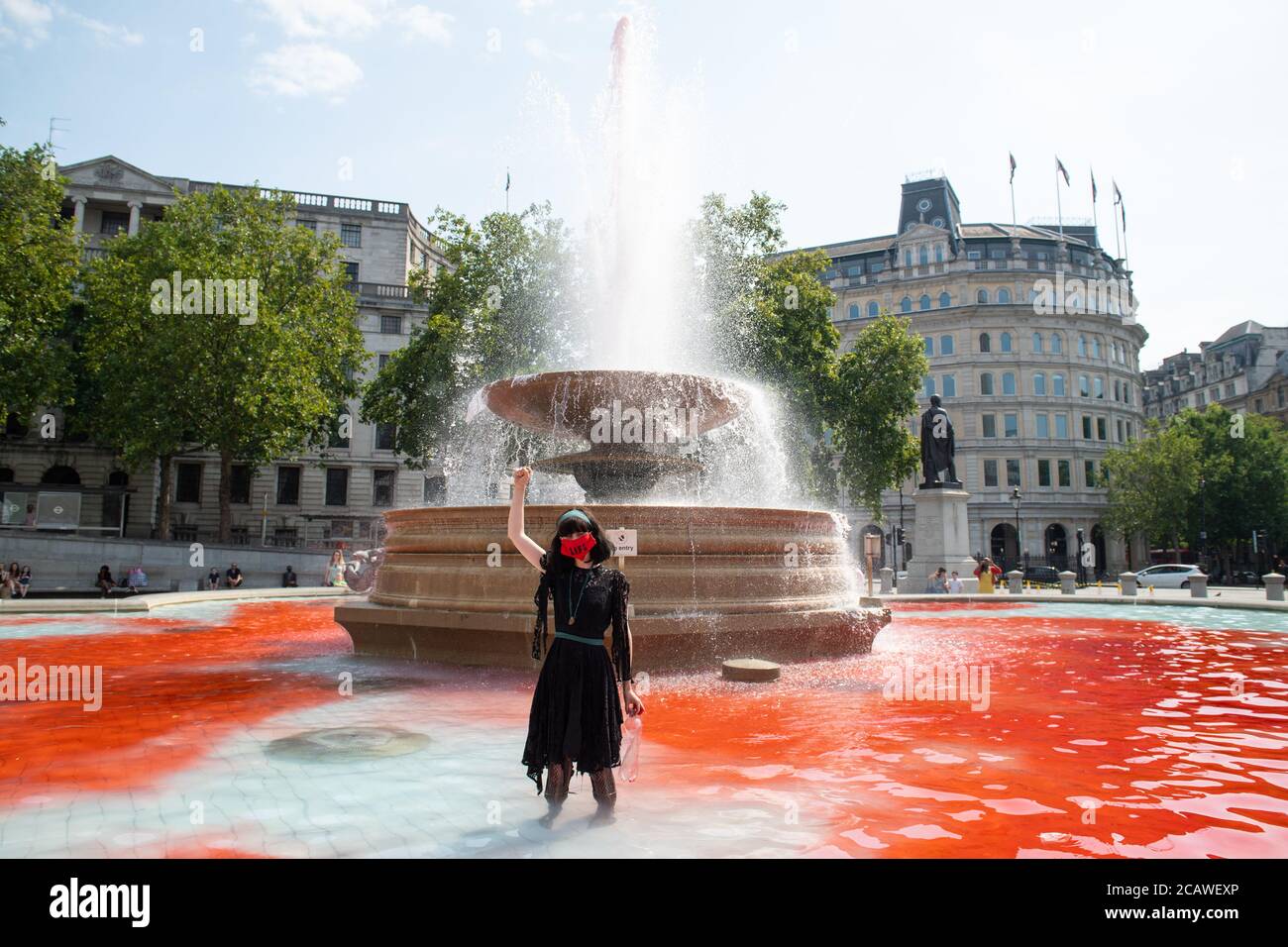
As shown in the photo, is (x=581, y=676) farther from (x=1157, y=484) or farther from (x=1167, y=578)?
(x=1157, y=484)

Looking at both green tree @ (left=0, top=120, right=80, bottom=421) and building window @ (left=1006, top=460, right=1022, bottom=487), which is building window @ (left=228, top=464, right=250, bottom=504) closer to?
green tree @ (left=0, top=120, right=80, bottom=421)

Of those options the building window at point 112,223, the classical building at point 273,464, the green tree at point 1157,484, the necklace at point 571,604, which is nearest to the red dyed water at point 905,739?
the necklace at point 571,604

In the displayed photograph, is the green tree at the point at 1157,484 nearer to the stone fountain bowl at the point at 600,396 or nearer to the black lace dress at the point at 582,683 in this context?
the stone fountain bowl at the point at 600,396

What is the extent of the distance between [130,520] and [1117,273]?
68.0 m

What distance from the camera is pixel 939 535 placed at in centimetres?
2667

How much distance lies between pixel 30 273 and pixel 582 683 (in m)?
34.2

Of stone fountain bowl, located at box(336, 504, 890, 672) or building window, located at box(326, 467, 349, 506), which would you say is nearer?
stone fountain bowl, located at box(336, 504, 890, 672)

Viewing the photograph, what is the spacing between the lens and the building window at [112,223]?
4492 centimetres

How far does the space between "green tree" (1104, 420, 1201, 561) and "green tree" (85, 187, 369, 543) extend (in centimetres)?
4682

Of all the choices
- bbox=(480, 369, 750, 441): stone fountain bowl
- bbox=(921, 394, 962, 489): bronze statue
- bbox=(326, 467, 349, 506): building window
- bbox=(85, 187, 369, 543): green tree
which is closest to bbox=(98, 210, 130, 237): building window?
bbox=(85, 187, 369, 543): green tree

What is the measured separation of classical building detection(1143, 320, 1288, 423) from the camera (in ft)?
223

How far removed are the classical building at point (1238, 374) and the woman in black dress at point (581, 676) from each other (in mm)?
73976

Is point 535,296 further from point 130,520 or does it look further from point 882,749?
point 130,520
